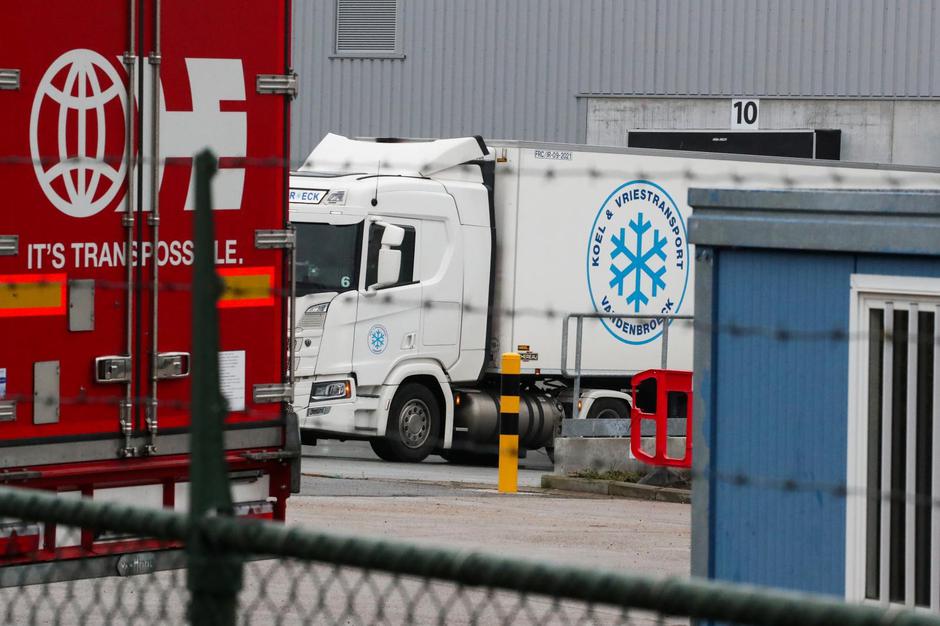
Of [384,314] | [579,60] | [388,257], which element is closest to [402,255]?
[388,257]

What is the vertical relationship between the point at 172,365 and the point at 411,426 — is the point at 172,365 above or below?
above

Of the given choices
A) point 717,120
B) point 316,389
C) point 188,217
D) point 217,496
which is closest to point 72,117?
point 188,217

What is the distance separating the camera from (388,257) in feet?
53.1

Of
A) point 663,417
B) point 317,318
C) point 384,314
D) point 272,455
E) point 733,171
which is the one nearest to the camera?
point 272,455

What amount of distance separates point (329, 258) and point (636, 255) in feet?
12.1

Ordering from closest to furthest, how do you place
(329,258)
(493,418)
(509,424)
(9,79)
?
(9,79), (509,424), (329,258), (493,418)

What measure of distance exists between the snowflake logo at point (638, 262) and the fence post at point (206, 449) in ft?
49.3

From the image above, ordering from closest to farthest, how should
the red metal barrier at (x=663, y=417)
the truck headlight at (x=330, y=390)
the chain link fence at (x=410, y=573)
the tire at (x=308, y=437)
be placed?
1. the chain link fence at (x=410, y=573)
2. the red metal barrier at (x=663, y=417)
3. the truck headlight at (x=330, y=390)
4. the tire at (x=308, y=437)

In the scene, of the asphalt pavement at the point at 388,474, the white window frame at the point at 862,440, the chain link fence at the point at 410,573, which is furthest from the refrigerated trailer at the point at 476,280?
the chain link fence at the point at 410,573

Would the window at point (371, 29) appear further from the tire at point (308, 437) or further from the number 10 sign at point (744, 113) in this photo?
the tire at point (308, 437)

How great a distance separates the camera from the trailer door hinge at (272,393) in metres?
7.51

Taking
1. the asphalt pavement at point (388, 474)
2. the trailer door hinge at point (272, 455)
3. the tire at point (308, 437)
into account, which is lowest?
the asphalt pavement at point (388, 474)

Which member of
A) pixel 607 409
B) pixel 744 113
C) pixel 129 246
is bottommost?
pixel 607 409

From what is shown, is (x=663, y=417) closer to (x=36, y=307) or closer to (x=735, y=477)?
(x=36, y=307)
